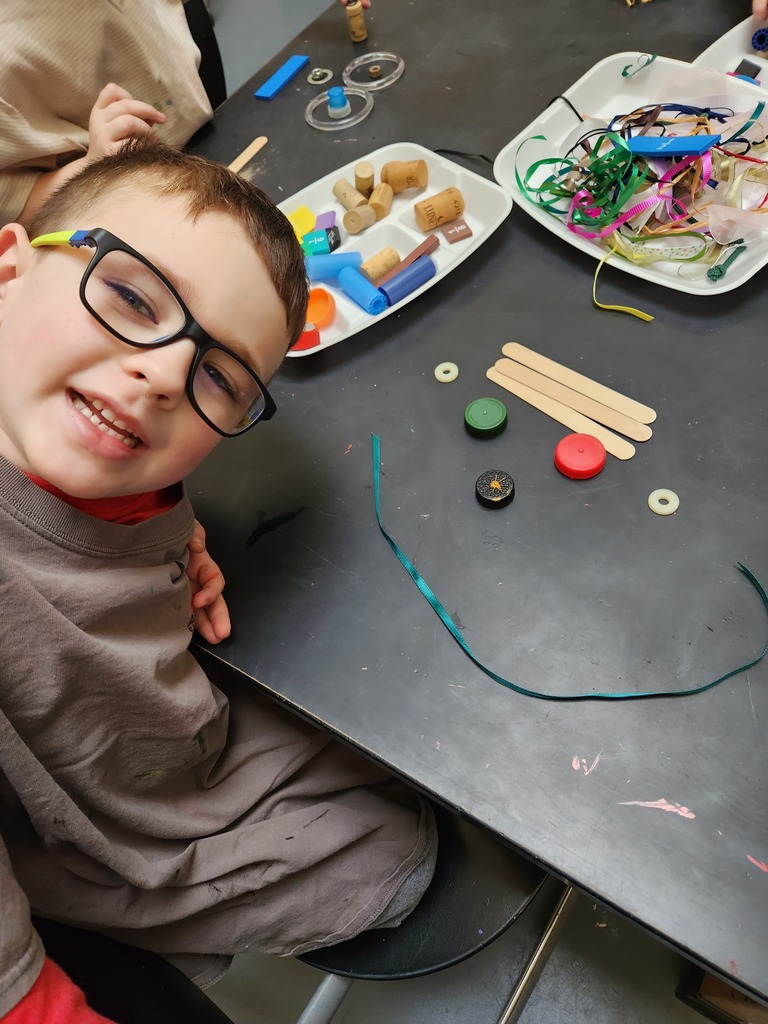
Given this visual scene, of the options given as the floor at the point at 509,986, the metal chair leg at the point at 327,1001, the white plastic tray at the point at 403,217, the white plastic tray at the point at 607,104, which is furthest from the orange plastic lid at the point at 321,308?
the floor at the point at 509,986

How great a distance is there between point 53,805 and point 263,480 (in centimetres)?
35

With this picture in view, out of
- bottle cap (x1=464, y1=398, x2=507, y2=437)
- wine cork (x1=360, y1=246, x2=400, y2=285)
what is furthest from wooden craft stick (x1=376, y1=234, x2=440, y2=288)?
bottle cap (x1=464, y1=398, x2=507, y2=437)

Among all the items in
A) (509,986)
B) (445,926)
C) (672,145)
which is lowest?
(509,986)

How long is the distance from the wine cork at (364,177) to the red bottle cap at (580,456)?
1.61 ft

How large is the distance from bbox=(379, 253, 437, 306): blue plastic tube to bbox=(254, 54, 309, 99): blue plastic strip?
1.65ft

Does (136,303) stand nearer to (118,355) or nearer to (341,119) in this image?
(118,355)

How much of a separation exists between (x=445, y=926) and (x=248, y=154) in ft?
3.37

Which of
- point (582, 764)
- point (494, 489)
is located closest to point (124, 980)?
point (582, 764)

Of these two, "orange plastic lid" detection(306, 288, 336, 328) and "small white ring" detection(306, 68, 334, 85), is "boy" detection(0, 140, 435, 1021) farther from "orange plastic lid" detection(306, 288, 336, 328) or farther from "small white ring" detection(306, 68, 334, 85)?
"small white ring" detection(306, 68, 334, 85)

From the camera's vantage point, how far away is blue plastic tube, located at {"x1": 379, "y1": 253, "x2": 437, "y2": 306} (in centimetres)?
80

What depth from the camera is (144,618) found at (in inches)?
23.4

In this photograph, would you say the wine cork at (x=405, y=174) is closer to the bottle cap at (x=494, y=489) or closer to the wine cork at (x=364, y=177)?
the wine cork at (x=364, y=177)

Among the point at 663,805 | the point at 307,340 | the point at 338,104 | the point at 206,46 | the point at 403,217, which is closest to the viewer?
the point at 663,805

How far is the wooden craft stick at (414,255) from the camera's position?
832mm
